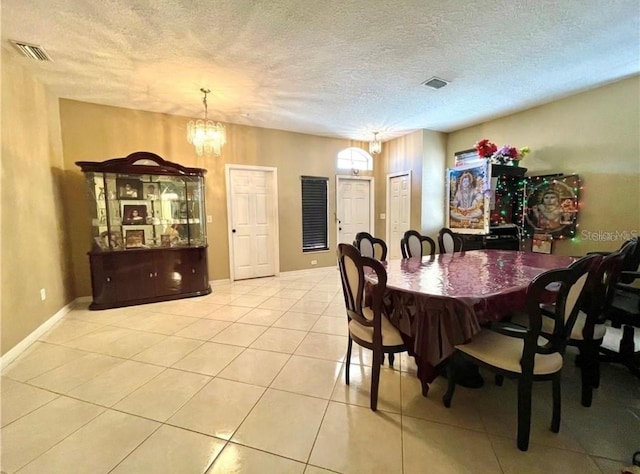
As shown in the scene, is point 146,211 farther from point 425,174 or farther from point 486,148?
point 486,148

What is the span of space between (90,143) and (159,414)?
405cm

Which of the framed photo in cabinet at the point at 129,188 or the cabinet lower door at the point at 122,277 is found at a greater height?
the framed photo in cabinet at the point at 129,188

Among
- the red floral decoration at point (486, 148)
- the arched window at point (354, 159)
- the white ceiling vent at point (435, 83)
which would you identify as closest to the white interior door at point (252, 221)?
the arched window at point (354, 159)

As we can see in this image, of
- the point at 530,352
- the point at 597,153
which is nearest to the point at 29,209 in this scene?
the point at 530,352

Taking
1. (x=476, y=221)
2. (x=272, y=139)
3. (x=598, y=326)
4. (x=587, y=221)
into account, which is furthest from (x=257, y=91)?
(x=587, y=221)

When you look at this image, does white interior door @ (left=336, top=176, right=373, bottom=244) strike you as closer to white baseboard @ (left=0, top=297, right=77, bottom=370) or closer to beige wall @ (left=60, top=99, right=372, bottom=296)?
beige wall @ (left=60, top=99, right=372, bottom=296)

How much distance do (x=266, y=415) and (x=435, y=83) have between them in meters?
3.87

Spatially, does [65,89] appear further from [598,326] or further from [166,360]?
[598,326]

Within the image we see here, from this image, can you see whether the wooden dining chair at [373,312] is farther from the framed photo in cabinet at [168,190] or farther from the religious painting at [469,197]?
the framed photo in cabinet at [168,190]

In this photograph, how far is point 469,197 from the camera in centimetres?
452

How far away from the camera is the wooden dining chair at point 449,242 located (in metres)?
3.68

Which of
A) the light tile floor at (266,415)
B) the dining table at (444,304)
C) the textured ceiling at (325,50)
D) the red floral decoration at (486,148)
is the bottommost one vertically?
the light tile floor at (266,415)

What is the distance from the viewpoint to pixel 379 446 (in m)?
1.49

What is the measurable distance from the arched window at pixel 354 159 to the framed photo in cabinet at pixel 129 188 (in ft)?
12.1
